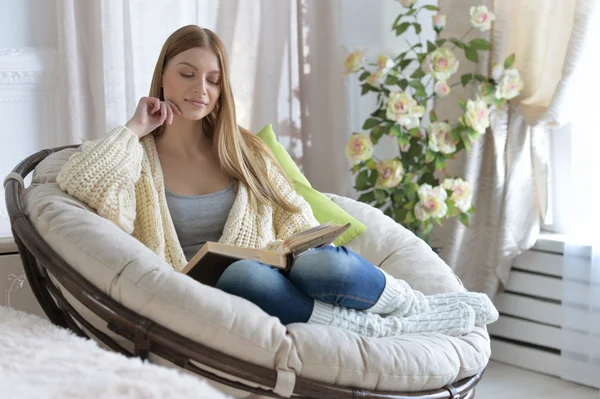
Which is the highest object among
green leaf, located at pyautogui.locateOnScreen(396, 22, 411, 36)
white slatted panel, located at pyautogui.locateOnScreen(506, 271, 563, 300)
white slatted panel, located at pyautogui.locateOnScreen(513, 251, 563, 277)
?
green leaf, located at pyautogui.locateOnScreen(396, 22, 411, 36)

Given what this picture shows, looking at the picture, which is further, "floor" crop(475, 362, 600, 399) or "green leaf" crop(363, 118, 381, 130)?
"green leaf" crop(363, 118, 381, 130)

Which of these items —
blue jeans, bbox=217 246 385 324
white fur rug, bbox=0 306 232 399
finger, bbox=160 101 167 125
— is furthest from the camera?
finger, bbox=160 101 167 125

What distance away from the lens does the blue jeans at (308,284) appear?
1.69 meters

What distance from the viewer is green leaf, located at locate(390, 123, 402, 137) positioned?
9.98 ft

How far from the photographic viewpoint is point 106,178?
198 cm

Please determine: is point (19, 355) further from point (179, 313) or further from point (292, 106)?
point (292, 106)

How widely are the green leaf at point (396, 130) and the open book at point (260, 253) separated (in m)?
1.28

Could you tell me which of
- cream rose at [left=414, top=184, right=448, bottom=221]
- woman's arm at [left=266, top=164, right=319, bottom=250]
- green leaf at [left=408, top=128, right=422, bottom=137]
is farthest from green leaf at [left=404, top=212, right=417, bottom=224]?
woman's arm at [left=266, top=164, right=319, bottom=250]

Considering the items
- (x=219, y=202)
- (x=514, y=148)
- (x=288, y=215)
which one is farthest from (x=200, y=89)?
(x=514, y=148)

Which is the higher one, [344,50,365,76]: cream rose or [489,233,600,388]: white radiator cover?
[344,50,365,76]: cream rose

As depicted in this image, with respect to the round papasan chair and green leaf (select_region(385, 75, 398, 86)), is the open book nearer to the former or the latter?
the round papasan chair

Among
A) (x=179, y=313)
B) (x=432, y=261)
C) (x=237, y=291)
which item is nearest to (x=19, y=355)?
(x=179, y=313)

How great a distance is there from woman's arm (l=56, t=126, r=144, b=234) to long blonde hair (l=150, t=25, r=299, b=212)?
0.98 feet

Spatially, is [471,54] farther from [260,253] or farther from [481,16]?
[260,253]
